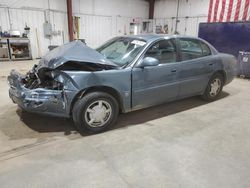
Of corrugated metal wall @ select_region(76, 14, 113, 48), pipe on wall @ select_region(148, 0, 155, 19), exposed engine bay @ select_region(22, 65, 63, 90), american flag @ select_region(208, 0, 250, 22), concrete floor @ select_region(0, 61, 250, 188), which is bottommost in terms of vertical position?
concrete floor @ select_region(0, 61, 250, 188)

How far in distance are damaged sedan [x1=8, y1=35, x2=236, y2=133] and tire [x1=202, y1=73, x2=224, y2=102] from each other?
0.38 m

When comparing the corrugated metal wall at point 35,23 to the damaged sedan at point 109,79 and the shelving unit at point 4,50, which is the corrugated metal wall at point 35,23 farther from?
the damaged sedan at point 109,79

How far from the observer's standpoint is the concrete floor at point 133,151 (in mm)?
1882

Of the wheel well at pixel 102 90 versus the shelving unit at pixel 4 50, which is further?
the shelving unit at pixel 4 50

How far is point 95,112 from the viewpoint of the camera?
103 inches

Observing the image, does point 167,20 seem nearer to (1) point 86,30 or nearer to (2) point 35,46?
(1) point 86,30

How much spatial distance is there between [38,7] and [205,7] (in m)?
8.15

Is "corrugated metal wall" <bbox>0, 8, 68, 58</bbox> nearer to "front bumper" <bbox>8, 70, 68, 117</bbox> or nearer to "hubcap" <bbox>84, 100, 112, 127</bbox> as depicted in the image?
"front bumper" <bbox>8, 70, 68, 117</bbox>

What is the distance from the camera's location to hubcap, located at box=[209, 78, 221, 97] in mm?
3921

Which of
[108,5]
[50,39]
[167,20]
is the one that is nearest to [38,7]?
[50,39]

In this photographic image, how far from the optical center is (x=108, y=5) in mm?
11195

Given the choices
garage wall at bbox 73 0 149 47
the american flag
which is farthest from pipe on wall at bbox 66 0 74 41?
the american flag

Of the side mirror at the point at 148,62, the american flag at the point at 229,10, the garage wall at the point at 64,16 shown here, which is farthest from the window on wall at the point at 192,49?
the garage wall at the point at 64,16

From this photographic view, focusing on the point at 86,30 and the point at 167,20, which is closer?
the point at 86,30
